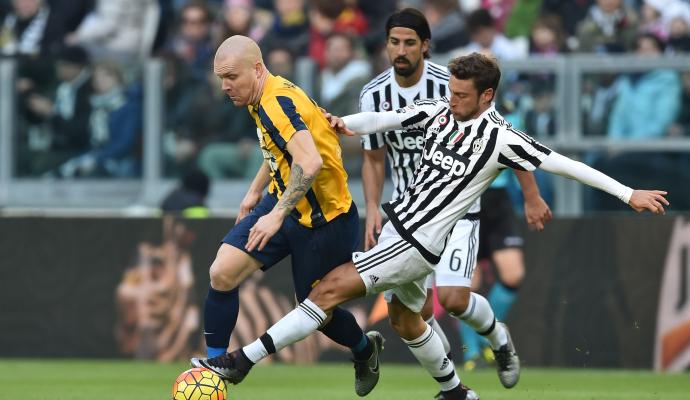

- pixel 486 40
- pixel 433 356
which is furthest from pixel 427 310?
pixel 486 40

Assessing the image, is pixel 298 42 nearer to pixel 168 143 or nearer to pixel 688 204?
pixel 168 143

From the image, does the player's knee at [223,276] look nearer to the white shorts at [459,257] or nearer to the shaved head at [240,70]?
the shaved head at [240,70]

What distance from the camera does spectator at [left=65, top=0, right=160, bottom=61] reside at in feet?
53.7

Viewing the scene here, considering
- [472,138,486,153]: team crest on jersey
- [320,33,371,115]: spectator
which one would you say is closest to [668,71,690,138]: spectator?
[320,33,371,115]: spectator

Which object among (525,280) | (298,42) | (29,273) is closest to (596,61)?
(525,280)

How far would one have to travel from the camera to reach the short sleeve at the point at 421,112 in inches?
334

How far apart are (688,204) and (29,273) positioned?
648 cm

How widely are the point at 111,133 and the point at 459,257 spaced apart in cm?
588

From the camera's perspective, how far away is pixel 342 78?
1413 centimetres

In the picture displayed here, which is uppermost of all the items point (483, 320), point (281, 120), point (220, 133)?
point (281, 120)

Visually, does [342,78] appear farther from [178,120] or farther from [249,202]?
[249,202]

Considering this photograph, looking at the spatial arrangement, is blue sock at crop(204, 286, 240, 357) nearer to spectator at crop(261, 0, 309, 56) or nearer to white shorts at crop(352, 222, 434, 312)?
white shorts at crop(352, 222, 434, 312)

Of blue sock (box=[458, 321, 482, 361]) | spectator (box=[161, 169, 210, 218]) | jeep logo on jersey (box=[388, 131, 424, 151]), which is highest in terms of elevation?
jeep logo on jersey (box=[388, 131, 424, 151])

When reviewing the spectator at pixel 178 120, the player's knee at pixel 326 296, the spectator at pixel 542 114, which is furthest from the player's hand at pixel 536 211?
the spectator at pixel 178 120
